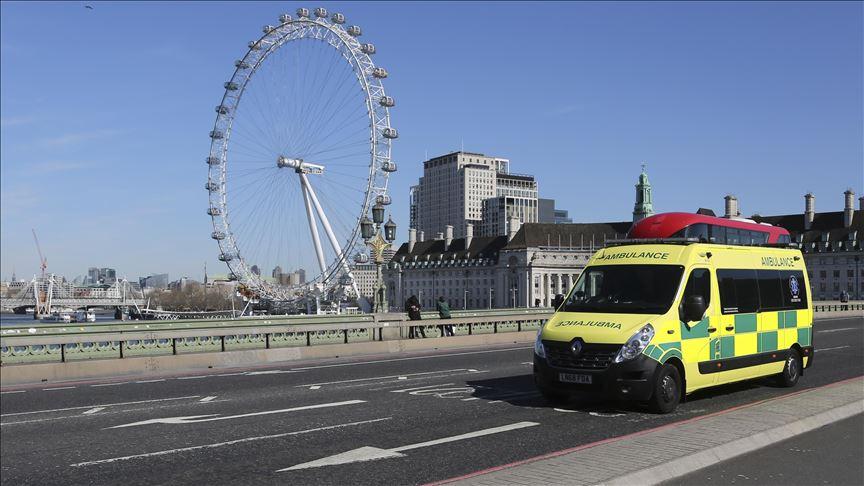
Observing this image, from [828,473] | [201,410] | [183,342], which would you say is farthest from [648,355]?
[183,342]

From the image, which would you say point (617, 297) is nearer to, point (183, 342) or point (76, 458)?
point (76, 458)

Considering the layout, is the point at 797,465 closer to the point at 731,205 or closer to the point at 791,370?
the point at 791,370

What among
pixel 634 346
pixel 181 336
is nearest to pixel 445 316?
pixel 181 336

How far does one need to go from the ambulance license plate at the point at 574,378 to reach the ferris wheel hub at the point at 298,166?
5265cm

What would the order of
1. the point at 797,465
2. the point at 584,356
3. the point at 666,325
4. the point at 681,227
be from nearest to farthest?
the point at 797,465 → the point at 584,356 → the point at 666,325 → the point at 681,227

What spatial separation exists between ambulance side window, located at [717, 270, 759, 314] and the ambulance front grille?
310 centimetres

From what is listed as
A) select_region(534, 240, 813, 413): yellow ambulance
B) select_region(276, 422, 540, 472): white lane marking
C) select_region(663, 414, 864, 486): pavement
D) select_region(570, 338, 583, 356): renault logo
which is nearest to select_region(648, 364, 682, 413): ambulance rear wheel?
select_region(534, 240, 813, 413): yellow ambulance

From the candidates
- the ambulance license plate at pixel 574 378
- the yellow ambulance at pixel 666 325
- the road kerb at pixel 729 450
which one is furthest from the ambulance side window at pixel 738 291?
the ambulance license plate at pixel 574 378

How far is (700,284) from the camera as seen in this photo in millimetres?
14742

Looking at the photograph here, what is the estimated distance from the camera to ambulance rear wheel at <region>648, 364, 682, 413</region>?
43.8 feet

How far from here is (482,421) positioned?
13117mm

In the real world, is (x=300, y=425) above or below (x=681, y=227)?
below

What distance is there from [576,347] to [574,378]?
50 cm

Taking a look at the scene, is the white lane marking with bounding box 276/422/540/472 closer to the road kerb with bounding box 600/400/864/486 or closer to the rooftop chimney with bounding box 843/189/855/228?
the road kerb with bounding box 600/400/864/486
